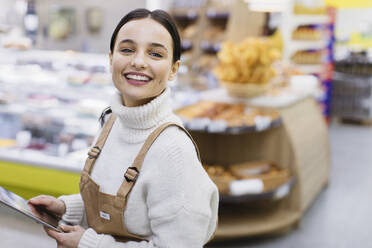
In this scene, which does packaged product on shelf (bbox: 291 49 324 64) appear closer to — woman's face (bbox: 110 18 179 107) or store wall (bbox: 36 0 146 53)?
store wall (bbox: 36 0 146 53)

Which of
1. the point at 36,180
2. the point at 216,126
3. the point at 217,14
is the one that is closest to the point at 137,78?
the point at 36,180

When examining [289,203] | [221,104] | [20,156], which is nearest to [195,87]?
[221,104]

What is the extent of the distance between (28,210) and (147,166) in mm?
342

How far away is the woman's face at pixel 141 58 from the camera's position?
4.00ft

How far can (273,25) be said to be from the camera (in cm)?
699

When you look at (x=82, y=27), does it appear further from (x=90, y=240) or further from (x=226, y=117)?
(x=90, y=240)

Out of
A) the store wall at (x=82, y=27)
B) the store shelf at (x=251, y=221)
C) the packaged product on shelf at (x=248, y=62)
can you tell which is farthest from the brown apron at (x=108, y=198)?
the store wall at (x=82, y=27)

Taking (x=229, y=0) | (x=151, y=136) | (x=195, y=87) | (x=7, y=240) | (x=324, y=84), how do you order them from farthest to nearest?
(x=324, y=84)
(x=229, y=0)
(x=195, y=87)
(x=7, y=240)
(x=151, y=136)

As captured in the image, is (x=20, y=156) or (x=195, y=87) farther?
(x=195, y=87)

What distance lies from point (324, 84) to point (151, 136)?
31.2 feet

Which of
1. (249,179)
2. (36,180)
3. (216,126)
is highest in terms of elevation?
(216,126)

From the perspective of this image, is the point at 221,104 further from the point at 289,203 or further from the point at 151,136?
the point at 151,136

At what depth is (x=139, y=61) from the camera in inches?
47.6

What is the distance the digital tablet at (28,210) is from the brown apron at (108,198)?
11cm
